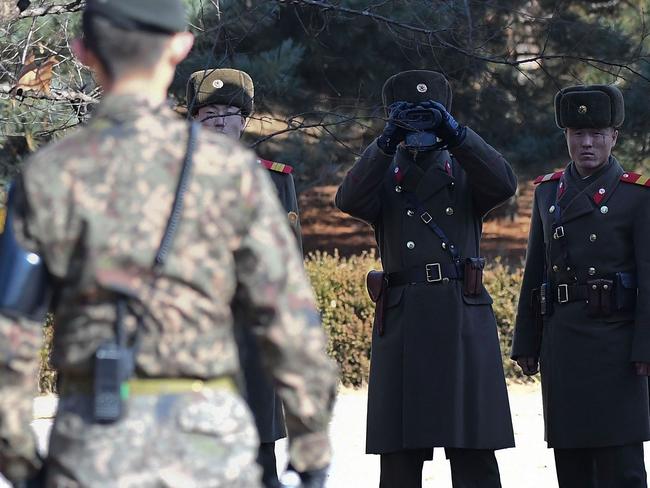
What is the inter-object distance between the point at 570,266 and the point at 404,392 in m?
0.91

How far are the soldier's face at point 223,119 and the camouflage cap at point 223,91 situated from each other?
0.02m

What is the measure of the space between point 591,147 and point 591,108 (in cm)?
17

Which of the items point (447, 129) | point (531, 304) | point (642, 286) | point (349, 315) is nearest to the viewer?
point (447, 129)

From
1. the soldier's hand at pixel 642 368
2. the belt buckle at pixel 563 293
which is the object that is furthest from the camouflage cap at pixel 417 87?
the soldier's hand at pixel 642 368

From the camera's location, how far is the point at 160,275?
9.46 feet

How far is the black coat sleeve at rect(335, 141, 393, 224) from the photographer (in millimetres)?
5953

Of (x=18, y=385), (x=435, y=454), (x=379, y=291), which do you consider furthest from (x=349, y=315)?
(x=18, y=385)

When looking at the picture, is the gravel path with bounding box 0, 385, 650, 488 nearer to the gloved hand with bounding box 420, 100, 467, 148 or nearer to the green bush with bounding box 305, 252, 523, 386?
the green bush with bounding box 305, 252, 523, 386

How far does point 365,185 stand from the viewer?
598 cm

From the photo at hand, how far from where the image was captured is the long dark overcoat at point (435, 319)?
5930mm

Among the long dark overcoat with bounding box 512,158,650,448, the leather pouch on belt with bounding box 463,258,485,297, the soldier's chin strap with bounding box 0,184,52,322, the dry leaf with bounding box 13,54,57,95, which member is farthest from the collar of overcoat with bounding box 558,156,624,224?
the soldier's chin strap with bounding box 0,184,52,322

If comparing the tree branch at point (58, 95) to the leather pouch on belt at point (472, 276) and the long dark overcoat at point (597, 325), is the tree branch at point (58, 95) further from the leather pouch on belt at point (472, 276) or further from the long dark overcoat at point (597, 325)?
the long dark overcoat at point (597, 325)

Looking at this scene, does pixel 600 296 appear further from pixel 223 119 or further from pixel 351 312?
pixel 351 312

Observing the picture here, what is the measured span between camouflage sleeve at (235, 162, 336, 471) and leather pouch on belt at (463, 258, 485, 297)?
3.03 metres
